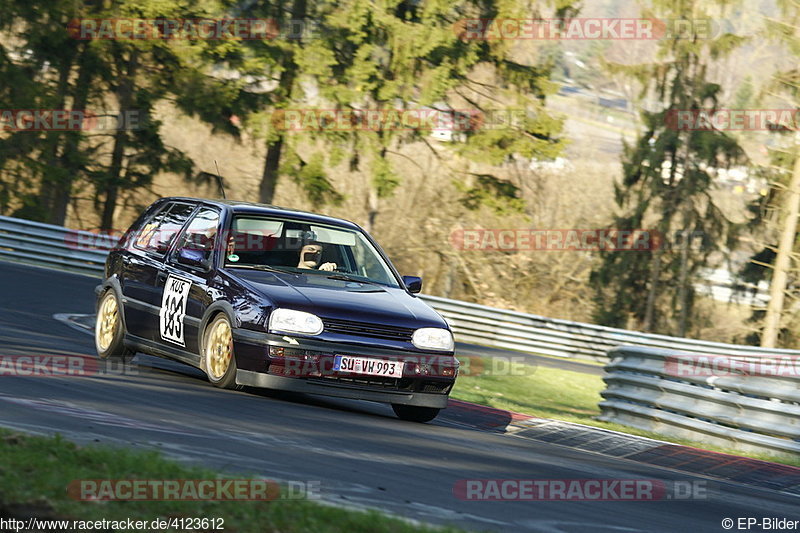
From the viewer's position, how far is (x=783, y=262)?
35438 mm

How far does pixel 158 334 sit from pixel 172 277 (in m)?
0.52

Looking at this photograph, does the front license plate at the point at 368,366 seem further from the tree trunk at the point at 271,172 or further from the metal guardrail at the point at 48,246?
the tree trunk at the point at 271,172

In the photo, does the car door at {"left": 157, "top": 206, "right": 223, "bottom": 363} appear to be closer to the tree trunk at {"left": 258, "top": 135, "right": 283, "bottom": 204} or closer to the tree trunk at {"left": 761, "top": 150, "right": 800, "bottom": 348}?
the tree trunk at {"left": 258, "top": 135, "right": 283, "bottom": 204}

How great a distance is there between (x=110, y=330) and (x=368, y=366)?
322 centimetres

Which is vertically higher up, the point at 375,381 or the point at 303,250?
the point at 303,250

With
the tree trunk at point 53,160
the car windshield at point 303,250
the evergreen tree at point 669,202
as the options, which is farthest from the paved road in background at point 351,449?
the evergreen tree at point 669,202

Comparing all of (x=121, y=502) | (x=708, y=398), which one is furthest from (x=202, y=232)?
(x=121, y=502)

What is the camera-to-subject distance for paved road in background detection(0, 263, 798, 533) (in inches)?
237

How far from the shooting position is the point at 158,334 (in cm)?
1030

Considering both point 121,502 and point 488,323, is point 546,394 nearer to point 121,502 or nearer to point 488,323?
point 488,323

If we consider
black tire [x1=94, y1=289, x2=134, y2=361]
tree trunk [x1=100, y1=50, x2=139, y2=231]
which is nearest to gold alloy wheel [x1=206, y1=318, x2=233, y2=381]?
black tire [x1=94, y1=289, x2=134, y2=361]

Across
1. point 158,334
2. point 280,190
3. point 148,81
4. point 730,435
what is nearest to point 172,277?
point 158,334

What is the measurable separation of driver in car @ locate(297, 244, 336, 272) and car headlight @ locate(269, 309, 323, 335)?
3.97 feet

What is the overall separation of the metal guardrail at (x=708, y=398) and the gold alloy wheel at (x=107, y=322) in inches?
207
